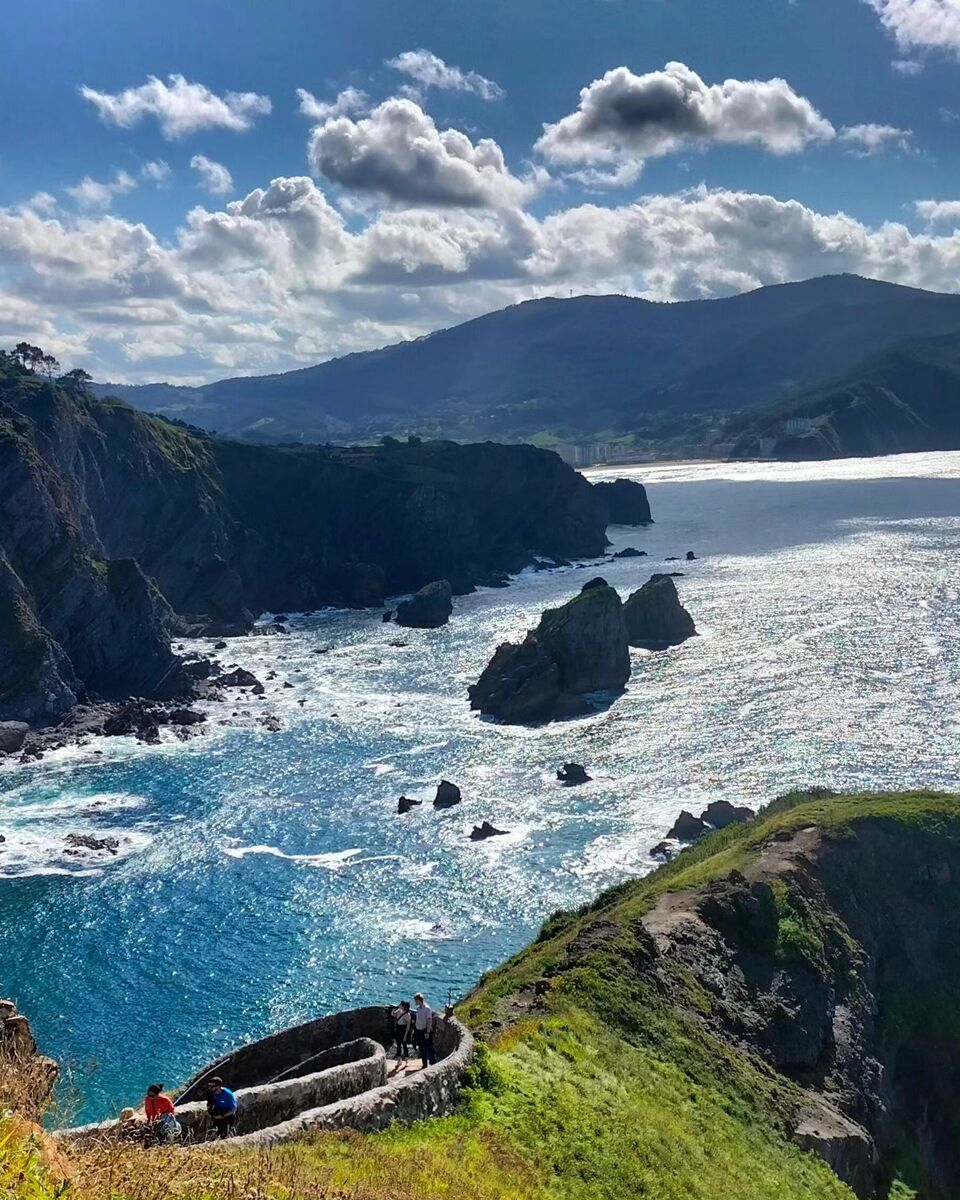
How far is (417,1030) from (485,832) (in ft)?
168

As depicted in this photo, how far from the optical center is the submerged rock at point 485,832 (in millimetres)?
74375

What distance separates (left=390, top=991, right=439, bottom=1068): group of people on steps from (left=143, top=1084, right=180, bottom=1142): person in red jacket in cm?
697

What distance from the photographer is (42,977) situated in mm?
58156

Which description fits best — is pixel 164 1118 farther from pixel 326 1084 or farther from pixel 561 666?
pixel 561 666

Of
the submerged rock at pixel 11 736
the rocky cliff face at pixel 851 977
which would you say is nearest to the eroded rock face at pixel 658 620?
the submerged rock at pixel 11 736

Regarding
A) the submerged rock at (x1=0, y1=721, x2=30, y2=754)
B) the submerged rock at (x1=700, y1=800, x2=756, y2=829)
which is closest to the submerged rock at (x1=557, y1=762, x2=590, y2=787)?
the submerged rock at (x1=700, y1=800, x2=756, y2=829)

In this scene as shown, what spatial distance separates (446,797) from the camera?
8075cm

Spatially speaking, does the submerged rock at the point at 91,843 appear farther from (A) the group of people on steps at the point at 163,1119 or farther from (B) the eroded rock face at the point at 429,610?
(B) the eroded rock face at the point at 429,610

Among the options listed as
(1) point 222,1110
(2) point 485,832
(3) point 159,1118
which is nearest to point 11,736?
(2) point 485,832

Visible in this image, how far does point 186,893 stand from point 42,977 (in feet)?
37.2

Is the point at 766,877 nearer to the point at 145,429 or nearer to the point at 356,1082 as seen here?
the point at 356,1082

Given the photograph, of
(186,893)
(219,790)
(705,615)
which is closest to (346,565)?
(705,615)

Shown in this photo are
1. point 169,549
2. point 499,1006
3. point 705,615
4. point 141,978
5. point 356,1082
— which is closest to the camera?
point 356,1082

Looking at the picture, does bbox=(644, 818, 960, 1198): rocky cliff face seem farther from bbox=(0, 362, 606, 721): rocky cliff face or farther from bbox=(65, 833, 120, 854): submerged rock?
bbox=(0, 362, 606, 721): rocky cliff face
